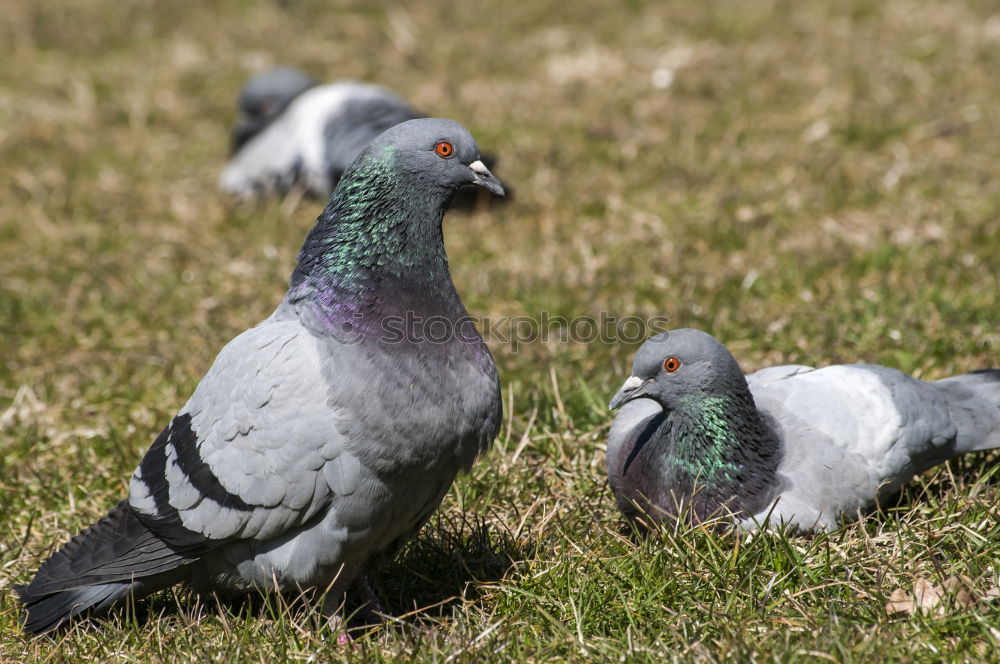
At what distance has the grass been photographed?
3.33 metres

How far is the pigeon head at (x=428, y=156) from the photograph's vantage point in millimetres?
3381

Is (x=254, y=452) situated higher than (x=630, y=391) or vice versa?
(x=254, y=452)

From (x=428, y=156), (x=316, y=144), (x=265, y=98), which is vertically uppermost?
(x=265, y=98)

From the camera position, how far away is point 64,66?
10617 millimetres

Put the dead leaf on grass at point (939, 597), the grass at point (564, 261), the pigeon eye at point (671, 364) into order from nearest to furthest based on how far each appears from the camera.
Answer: the dead leaf on grass at point (939, 597) < the grass at point (564, 261) < the pigeon eye at point (671, 364)

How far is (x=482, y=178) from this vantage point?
3.50 metres

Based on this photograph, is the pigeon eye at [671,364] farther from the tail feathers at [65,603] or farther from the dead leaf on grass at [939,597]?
the tail feathers at [65,603]

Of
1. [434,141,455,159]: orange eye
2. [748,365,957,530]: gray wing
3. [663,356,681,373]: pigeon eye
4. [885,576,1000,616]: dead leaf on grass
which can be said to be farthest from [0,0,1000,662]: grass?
[434,141,455,159]: orange eye

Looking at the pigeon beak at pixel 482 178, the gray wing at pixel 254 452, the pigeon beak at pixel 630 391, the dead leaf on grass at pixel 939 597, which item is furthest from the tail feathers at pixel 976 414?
the gray wing at pixel 254 452

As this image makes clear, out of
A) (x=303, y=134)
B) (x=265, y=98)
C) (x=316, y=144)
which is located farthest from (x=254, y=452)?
(x=265, y=98)

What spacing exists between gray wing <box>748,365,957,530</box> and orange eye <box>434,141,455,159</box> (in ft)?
5.17

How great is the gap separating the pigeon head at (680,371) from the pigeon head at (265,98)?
5.97 metres

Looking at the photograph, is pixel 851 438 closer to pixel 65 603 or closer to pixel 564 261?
pixel 65 603

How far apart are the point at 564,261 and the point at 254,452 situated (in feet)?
12.2
